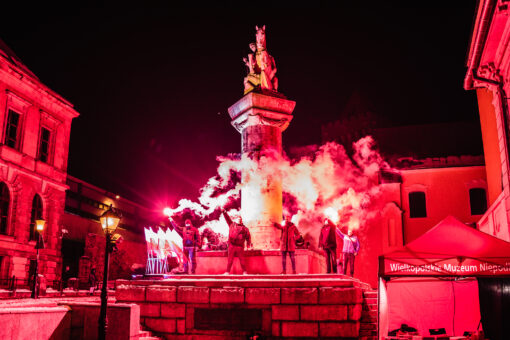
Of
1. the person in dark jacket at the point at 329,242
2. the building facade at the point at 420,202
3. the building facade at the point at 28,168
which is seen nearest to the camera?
the person in dark jacket at the point at 329,242

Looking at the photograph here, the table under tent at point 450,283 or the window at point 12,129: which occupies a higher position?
the window at point 12,129

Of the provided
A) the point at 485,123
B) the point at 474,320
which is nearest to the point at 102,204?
the point at 485,123

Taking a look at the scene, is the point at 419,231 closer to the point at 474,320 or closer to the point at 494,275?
the point at 474,320

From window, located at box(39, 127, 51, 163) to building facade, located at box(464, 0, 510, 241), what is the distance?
25601 millimetres

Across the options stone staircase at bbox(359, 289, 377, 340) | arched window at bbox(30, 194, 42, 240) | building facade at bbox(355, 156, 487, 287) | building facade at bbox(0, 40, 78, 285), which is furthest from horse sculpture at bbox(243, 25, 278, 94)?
arched window at bbox(30, 194, 42, 240)

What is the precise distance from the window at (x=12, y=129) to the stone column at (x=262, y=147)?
53.7 feet

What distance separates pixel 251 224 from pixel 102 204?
3000 cm

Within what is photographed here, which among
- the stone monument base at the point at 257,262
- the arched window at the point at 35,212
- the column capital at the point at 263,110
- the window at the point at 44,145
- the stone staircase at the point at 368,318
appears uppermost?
the window at the point at 44,145

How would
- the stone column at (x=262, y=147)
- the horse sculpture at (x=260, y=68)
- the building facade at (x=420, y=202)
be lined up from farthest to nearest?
1. the building facade at (x=420, y=202)
2. the horse sculpture at (x=260, y=68)
3. the stone column at (x=262, y=147)

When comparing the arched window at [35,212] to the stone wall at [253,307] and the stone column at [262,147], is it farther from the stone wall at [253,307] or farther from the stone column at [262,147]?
the stone wall at [253,307]

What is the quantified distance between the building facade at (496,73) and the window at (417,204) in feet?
42.7

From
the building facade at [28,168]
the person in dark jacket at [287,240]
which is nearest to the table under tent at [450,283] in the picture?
the person in dark jacket at [287,240]

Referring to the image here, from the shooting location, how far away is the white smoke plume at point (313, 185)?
19.1m

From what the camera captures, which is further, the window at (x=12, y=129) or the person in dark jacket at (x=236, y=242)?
the window at (x=12, y=129)
